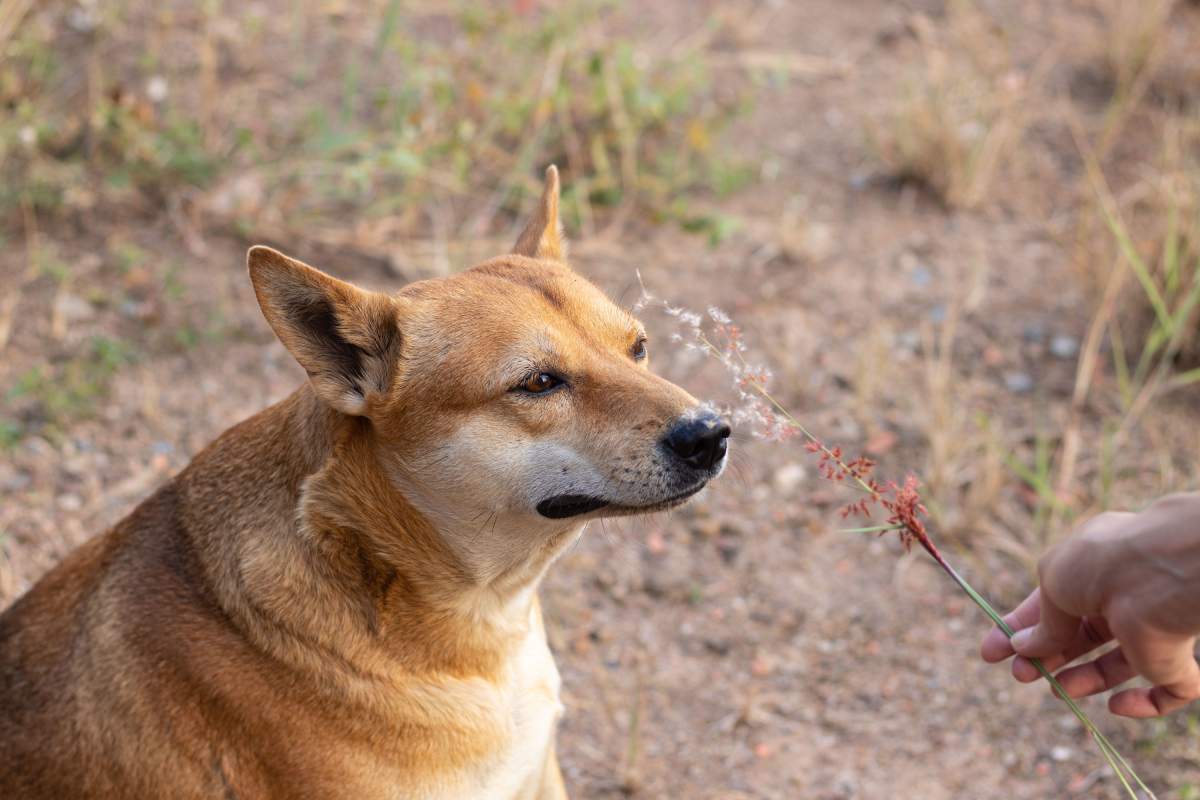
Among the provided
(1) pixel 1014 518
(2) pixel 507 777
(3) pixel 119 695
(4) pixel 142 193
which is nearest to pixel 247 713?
(3) pixel 119 695

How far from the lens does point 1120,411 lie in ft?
16.9

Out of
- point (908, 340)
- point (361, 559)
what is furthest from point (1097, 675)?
point (908, 340)

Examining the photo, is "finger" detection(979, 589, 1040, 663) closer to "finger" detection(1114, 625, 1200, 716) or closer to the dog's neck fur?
"finger" detection(1114, 625, 1200, 716)

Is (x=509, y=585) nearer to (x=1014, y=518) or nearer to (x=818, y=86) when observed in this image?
(x=1014, y=518)

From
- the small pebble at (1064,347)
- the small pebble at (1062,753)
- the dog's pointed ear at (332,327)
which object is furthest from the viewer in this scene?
the small pebble at (1064,347)

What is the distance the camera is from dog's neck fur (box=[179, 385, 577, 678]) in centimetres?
285

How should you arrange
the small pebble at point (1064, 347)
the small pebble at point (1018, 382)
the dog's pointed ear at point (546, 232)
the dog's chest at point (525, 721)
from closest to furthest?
the dog's chest at point (525, 721) → the dog's pointed ear at point (546, 232) → the small pebble at point (1018, 382) → the small pebble at point (1064, 347)

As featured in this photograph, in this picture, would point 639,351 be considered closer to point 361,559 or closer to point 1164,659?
point 361,559

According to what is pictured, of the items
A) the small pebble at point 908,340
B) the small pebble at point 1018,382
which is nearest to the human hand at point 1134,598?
the small pebble at point 1018,382

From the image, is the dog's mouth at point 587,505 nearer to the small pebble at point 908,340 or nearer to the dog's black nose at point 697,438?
the dog's black nose at point 697,438

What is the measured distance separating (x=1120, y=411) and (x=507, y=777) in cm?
330

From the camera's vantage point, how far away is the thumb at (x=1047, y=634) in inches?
101

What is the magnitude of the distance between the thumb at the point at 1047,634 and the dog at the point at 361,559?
0.76m

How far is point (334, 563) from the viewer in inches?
113
